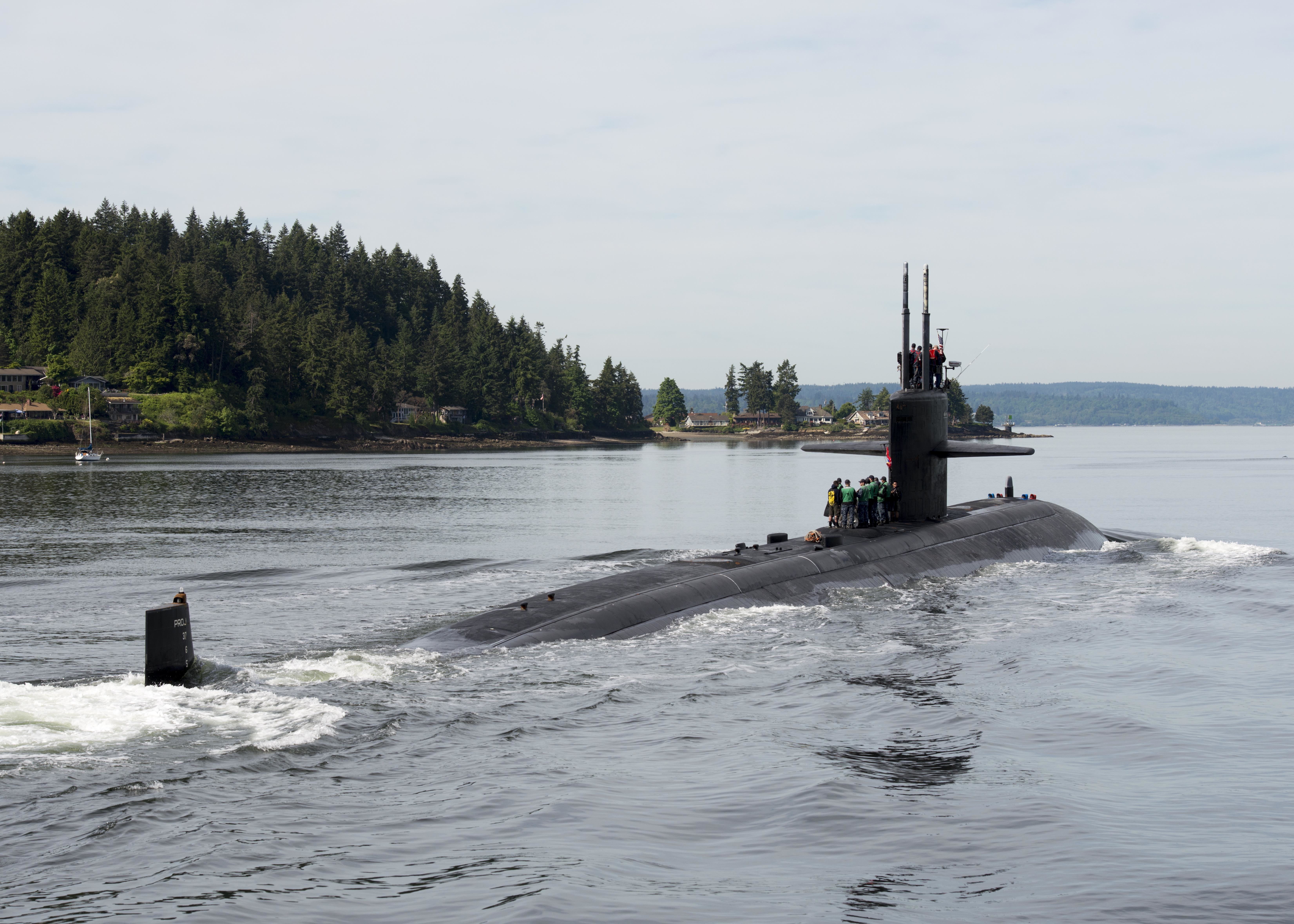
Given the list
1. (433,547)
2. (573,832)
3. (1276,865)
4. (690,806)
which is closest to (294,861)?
(573,832)

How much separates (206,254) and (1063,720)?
610 feet

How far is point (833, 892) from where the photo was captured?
30.6 ft

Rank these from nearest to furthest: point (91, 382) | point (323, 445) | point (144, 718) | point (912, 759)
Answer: point (912, 759) → point (144, 718) → point (91, 382) → point (323, 445)

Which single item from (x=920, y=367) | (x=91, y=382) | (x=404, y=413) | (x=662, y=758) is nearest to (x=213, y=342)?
(x=91, y=382)

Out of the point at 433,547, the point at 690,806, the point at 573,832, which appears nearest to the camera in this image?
the point at 573,832

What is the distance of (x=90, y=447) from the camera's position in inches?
4183

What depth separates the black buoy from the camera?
14.3 metres

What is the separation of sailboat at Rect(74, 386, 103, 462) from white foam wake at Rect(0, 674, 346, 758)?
298 ft

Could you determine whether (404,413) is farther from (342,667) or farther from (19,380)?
(342,667)

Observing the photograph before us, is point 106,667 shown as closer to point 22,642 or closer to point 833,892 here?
point 22,642

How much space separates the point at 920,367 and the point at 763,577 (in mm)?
10557

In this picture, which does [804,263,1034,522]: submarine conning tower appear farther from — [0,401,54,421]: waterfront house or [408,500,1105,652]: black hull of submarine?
[0,401,54,421]: waterfront house

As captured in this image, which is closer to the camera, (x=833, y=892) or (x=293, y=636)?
(x=833, y=892)

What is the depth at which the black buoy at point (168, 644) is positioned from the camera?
47.0ft
